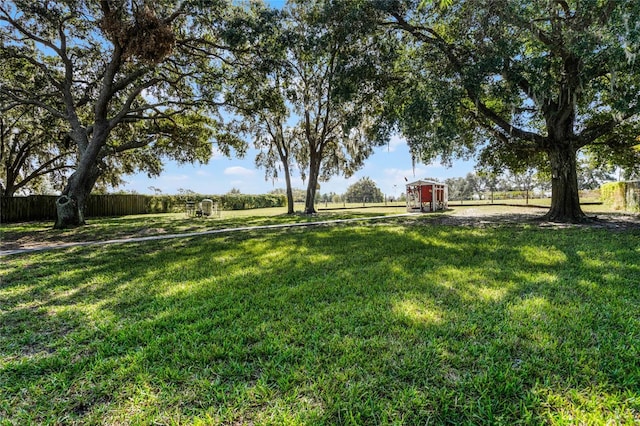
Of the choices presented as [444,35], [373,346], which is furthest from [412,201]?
[373,346]

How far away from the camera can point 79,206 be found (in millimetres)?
10797

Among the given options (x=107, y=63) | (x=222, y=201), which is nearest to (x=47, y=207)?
(x=107, y=63)

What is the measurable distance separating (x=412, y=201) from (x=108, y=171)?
19.1m

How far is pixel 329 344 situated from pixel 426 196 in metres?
17.7

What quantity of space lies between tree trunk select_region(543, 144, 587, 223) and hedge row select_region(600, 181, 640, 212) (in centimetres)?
583

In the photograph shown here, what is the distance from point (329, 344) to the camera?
2.15 meters

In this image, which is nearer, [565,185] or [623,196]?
[565,185]

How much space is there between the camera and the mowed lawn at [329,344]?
61.3 inches

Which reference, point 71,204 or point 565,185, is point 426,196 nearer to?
point 565,185

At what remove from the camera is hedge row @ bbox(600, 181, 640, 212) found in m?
12.8

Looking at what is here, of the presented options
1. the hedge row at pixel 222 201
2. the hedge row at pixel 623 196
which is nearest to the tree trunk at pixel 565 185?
the hedge row at pixel 623 196

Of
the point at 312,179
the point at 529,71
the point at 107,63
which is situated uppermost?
the point at 107,63

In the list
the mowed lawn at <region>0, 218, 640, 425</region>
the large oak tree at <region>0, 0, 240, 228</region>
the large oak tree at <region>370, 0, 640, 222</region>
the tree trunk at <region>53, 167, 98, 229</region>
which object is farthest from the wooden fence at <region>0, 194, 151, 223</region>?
the large oak tree at <region>370, 0, 640, 222</region>

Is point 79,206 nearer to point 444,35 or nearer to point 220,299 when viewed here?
point 220,299
